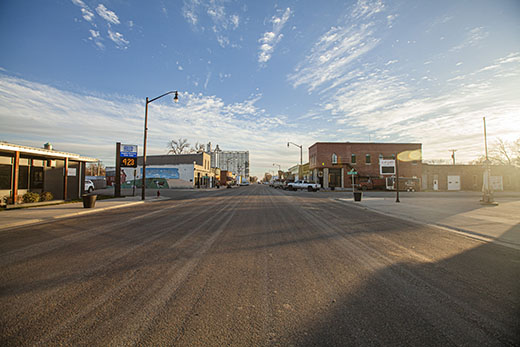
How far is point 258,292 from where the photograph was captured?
3627 mm

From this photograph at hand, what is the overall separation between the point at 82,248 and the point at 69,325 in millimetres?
4017

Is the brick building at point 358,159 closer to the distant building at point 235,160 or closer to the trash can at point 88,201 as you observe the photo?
the trash can at point 88,201

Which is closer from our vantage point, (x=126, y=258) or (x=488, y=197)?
(x=126, y=258)

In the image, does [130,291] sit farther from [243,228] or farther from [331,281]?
[243,228]

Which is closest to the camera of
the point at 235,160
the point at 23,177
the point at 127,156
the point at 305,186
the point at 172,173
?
the point at 23,177

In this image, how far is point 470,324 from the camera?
2.80 metres

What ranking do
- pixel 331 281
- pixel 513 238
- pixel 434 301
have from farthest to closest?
pixel 513 238, pixel 331 281, pixel 434 301

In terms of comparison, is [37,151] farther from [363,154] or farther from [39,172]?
[363,154]

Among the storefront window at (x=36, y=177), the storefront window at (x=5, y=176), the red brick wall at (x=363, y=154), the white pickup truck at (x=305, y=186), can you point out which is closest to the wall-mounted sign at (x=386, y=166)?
the red brick wall at (x=363, y=154)

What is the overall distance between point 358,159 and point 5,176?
49369mm

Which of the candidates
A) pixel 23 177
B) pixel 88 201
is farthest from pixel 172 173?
pixel 88 201

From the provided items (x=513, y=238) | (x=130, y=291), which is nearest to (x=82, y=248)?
(x=130, y=291)

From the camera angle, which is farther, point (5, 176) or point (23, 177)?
point (23, 177)

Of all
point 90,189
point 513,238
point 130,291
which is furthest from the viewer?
point 90,189
